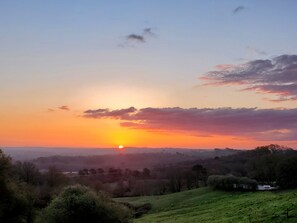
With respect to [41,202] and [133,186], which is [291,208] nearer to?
[41,202]

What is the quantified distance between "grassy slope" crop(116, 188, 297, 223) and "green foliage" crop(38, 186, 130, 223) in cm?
1515

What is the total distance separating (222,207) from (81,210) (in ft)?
108

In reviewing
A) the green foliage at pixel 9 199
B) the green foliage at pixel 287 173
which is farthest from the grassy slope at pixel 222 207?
the green foliage at pixel 9 199

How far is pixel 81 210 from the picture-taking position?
4675 centimetres

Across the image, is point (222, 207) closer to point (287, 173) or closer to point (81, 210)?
point (81, 210)

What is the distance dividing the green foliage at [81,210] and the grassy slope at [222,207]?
15.2m

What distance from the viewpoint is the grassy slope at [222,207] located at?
4856cm

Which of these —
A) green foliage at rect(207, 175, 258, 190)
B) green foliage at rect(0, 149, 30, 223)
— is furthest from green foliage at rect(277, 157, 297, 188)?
green foliage at rect(0, 149, 30, 223)

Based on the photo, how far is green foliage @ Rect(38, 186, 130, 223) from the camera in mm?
46250

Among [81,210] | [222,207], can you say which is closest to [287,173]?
[222,207]

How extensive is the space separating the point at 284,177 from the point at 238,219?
62464 mm

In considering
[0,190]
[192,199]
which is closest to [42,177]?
[192,199]

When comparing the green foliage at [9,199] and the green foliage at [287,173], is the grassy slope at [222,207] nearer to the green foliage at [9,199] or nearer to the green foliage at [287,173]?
the green foliage at [287,173]

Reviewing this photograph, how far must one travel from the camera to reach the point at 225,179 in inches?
4188
